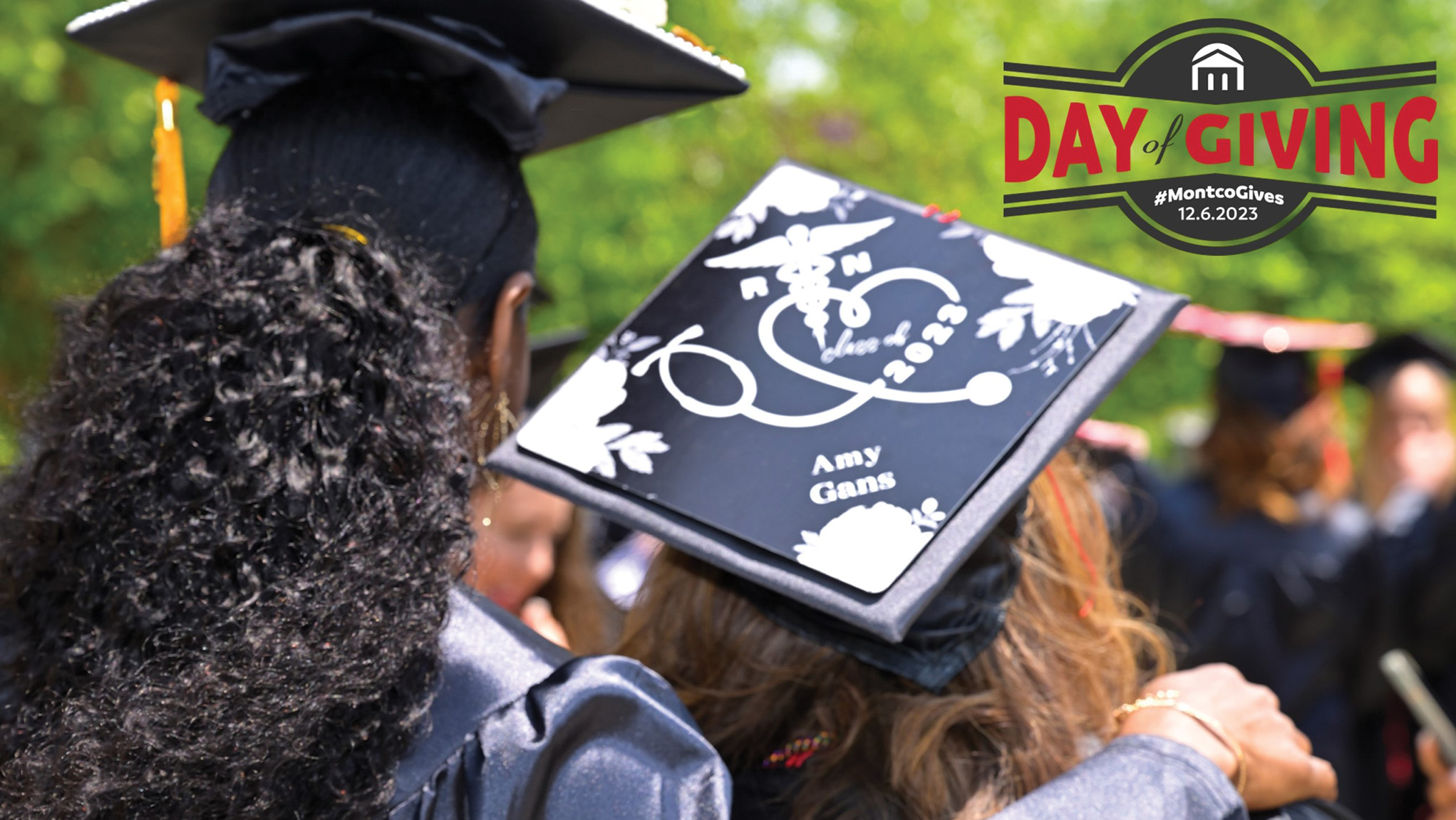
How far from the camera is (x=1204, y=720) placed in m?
1.43

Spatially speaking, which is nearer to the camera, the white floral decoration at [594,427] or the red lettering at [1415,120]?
the white floral decoration at [594,427]

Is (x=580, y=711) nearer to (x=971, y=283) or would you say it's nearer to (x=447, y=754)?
(x=447, y=754)

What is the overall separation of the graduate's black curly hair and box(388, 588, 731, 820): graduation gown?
0.18ft

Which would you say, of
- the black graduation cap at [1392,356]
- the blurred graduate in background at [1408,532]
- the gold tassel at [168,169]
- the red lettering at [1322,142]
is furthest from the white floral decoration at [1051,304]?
the black graduation cap at [1392,356]

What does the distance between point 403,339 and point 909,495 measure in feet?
1.83

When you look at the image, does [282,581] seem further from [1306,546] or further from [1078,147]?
[1306,546]

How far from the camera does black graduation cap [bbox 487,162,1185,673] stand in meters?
1.30

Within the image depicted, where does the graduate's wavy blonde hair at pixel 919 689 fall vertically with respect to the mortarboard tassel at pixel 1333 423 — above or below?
above

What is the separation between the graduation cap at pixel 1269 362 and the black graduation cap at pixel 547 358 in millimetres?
2406

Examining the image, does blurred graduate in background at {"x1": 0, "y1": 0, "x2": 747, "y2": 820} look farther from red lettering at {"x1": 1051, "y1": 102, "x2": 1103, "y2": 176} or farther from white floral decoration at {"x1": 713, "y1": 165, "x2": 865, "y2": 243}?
red lettering at {"x1": 1051, "y1": 102, "x2": 1103, "y2": 176}

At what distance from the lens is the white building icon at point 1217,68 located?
5.89 ft

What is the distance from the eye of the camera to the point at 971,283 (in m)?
1.48

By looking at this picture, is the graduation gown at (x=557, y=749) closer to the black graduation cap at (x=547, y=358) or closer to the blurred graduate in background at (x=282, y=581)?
the blurred graduate in background at (x=282, y=581)

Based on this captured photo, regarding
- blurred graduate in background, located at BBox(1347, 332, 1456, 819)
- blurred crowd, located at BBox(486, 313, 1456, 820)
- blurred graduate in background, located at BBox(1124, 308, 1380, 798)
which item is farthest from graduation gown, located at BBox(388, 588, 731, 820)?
blurred graduate in background, located at BBox(1347, 332, 1456, 819)
